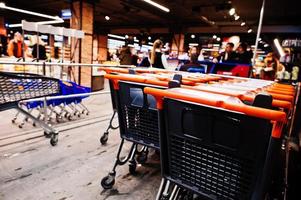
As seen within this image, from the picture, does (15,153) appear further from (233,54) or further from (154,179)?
(233,54)

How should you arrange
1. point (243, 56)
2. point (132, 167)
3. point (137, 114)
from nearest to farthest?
point (137, 114)
point (132, 167)
point (243, 56)

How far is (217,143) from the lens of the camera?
101cm

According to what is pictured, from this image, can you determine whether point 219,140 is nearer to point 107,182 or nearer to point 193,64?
point 107,182

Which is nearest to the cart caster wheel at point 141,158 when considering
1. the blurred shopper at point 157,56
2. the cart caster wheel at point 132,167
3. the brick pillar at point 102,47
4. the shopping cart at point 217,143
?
the cart caster wheel at point 132,167

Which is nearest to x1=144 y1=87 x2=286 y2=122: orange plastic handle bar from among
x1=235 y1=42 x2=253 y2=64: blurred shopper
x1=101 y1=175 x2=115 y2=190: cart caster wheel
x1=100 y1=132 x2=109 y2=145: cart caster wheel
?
x1=101 y1=175 x2=115 y2=190: cart caster wheel

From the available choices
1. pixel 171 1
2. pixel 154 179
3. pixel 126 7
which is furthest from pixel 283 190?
pixel 126 7

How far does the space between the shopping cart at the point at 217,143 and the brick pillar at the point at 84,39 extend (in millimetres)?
8146

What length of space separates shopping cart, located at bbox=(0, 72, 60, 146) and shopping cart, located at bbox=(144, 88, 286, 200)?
5.40ft

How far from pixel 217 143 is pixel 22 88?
2.03 m

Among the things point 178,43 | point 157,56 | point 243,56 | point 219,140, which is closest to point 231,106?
point 219,140

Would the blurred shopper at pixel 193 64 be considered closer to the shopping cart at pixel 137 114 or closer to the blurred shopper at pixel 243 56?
the blurred shopper at pixel 243 56

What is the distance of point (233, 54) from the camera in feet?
17.0

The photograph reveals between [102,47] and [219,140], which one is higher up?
[102,47]

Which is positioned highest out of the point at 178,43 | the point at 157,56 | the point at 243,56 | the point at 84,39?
the point at 178,43
